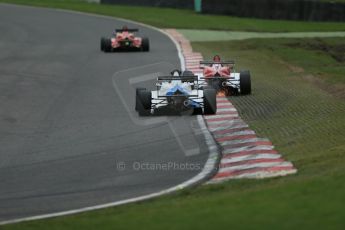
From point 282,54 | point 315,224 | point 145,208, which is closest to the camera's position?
point 315,224

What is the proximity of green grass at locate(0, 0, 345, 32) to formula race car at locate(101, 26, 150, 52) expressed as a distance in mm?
9264

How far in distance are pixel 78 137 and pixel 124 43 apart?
654 inches

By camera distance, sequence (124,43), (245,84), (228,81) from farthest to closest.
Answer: (124,43)
(228,81)
(245,84)

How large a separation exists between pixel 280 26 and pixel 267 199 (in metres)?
32.2

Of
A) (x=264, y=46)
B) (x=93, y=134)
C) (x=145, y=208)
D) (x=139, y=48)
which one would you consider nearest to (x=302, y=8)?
(x=264, y=46)

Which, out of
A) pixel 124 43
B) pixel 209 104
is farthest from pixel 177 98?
pixel 124 43

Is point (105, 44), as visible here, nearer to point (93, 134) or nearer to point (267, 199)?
point (93, 134)

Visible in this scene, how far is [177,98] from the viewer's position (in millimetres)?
17297

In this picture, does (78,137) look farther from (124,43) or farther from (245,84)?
(124,43)

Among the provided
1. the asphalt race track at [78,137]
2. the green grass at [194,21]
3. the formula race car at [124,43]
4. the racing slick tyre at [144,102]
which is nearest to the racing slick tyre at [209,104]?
the asphalt race track at [78,137]

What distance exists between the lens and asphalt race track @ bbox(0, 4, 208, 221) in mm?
11266

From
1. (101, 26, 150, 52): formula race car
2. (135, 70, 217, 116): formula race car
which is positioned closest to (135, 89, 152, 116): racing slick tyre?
(135, 70, 217, 116): formula race car

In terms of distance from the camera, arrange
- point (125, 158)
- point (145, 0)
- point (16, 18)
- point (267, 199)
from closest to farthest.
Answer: point (267, 199) < point (125, 158) < point (16, 18) < point (145, 0)

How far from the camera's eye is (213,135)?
48.5 feet
